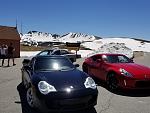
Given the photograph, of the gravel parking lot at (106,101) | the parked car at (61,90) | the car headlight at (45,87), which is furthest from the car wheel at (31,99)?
the car headlight at (45,87)

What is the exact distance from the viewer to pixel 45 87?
667 cm

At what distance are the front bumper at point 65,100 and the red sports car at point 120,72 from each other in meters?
3.02

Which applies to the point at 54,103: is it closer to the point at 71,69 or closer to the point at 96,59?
the point at 71,69

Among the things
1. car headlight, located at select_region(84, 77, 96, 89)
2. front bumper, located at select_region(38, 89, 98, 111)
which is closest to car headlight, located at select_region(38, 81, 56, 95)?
front bumper, located at select_region(38, 89, 98, 111)

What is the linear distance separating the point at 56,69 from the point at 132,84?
8.84ft

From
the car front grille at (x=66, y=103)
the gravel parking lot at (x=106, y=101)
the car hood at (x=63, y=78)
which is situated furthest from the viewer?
the gravel parking lot at (x=106, y=101)

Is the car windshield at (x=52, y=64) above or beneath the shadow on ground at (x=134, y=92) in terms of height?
above

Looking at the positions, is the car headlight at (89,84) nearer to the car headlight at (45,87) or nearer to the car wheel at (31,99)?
the car headlight at (45,87)

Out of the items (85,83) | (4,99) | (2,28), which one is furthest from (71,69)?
(2,28)

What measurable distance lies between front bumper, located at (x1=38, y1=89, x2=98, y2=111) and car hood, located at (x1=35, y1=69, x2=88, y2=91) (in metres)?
0.21

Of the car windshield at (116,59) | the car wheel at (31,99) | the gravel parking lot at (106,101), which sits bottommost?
the gravel parking lot at (106,101)

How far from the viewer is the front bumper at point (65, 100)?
6344mm

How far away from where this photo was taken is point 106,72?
34.3 ft

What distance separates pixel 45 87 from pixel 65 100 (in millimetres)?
660
